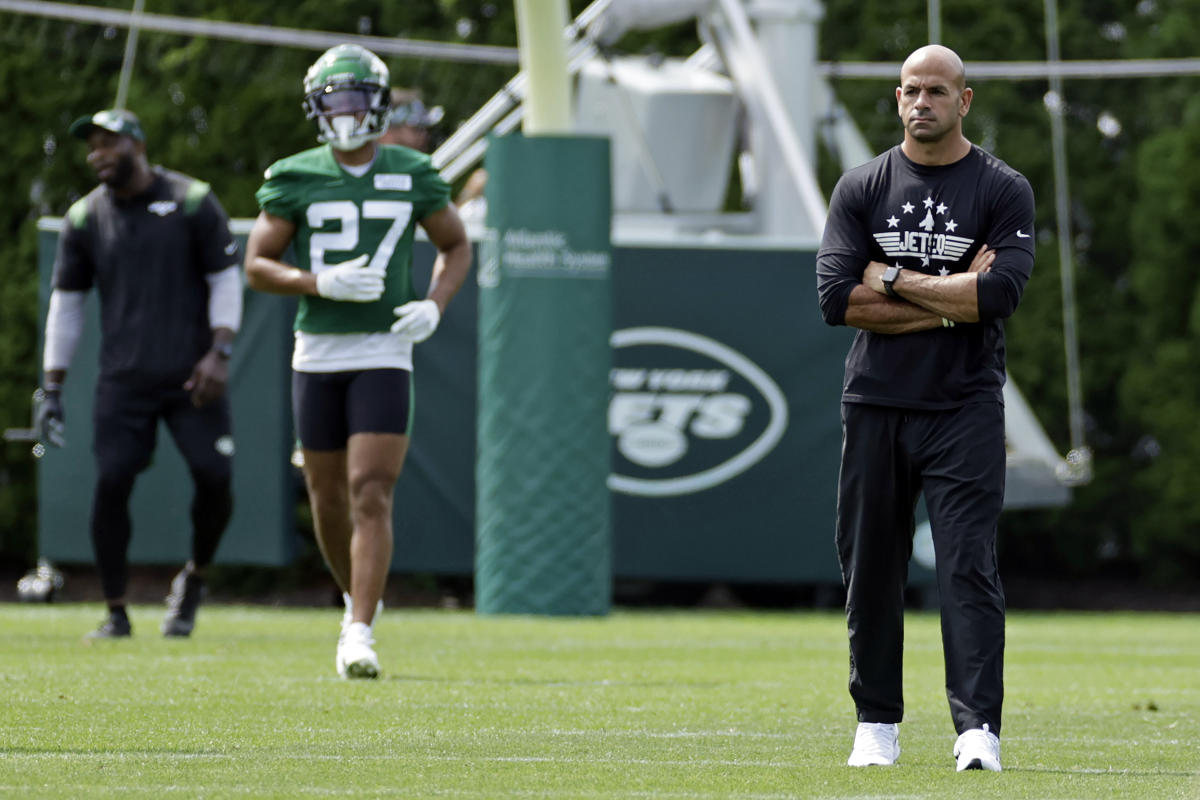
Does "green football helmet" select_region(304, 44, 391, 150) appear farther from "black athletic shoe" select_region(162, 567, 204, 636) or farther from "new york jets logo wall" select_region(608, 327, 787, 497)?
"new york jets logo wall" select_region(608, 327, 787, 497)

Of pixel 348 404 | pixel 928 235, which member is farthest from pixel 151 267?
pixel 928 235

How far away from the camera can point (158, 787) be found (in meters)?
4.57

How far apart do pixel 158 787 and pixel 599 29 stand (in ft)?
34.6

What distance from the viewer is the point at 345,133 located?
7.70 m

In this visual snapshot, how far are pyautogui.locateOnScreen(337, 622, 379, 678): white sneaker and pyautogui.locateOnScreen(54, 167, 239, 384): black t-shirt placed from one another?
2200 mm

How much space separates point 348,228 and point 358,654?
142 centimetres

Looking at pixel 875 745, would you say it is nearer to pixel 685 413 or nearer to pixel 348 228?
pixel 348 228

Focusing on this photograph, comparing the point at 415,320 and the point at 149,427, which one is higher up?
the point at 415,320

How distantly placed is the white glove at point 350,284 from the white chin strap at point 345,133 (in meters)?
0.44

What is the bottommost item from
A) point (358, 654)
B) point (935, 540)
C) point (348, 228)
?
point (358, 654)

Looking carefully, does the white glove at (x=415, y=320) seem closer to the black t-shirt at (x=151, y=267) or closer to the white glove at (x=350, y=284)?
the white glove at (x=350, y=284)

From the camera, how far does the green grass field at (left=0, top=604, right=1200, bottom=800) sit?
4.80m

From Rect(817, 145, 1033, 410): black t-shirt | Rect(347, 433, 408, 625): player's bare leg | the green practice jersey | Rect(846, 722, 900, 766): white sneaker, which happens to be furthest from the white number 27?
Rect(846, 722, 900, 766): white sneaker

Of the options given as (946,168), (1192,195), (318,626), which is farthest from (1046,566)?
(946,168)
